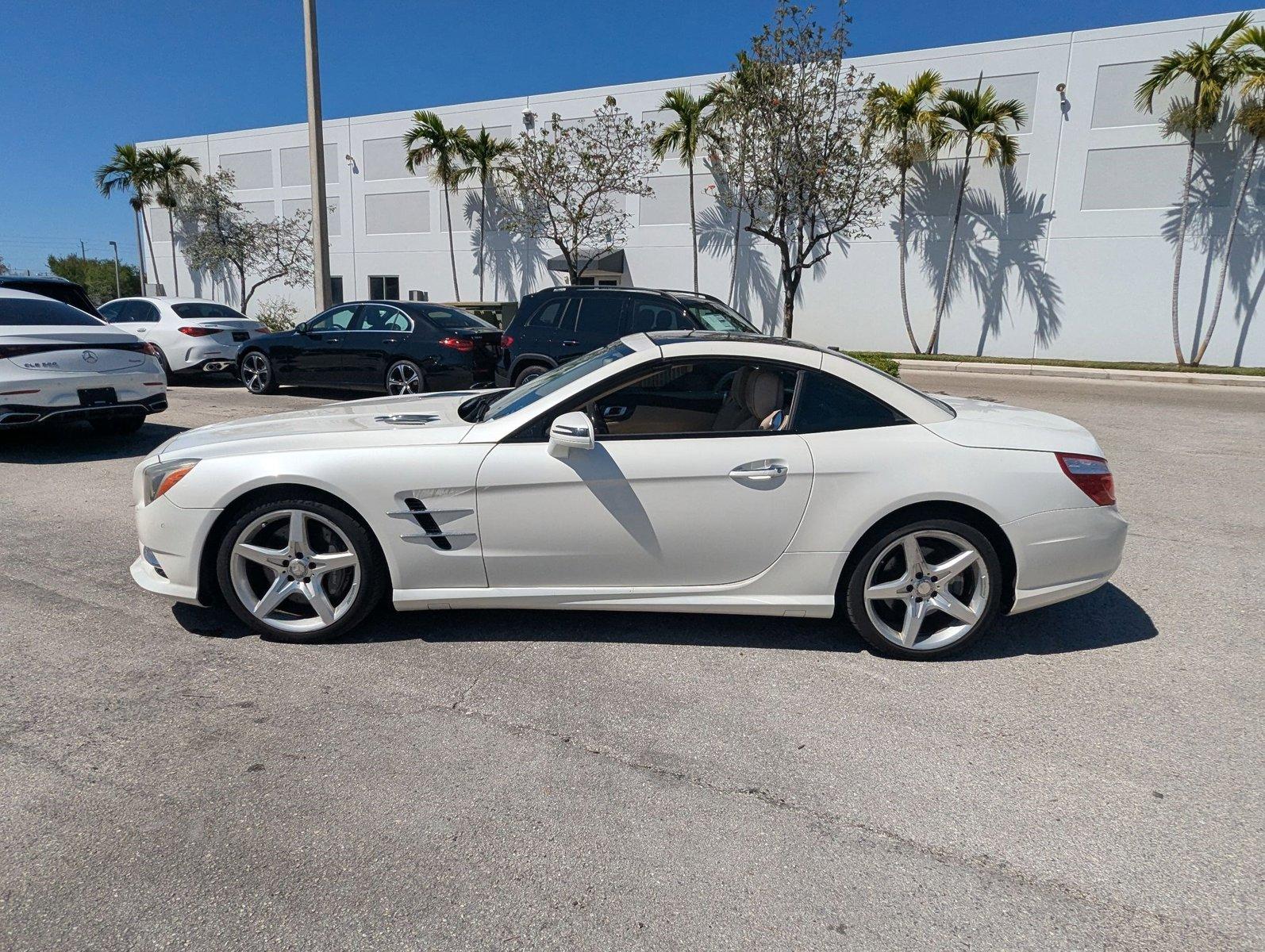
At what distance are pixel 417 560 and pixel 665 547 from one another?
3.76 feet

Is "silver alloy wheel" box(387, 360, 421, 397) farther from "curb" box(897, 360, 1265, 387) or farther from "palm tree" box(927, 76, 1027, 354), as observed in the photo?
"palm tree" box(927, 76, 1027, 354)

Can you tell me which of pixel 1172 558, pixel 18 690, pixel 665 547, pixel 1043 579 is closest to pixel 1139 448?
pixel 1172 558

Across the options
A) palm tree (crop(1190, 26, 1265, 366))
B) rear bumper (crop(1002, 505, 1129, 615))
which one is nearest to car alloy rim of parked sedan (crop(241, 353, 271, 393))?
rear bumper (crop(1002, 505, 1129, 615))

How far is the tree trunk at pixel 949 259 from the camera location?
22.1 metres

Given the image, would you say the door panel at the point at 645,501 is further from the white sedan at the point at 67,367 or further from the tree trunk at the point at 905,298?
the tree trunk at the point at 905,298

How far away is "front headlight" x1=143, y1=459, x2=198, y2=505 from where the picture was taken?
3.88 m

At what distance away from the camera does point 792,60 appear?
57.8 ft

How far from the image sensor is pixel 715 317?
10.1 metres

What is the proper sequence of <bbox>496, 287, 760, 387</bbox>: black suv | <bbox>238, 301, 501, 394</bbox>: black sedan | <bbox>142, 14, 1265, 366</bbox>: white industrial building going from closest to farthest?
<bbox>496, 287, 760, 387</bbox>: black suv → <bbox>238, 301, 501, 394</bbox>: black sedan → <bbox>142, 14, 1265, 366</bbox>: white industrial building

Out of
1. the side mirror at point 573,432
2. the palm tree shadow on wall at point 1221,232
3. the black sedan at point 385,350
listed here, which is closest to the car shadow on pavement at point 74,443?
the black sedan at point 385,350

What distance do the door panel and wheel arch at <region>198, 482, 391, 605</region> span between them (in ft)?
1.88

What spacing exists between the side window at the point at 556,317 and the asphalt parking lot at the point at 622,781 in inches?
256

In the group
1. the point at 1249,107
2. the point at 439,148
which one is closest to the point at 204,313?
the point at 439,148

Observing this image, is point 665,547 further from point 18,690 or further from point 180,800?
point 18,690
